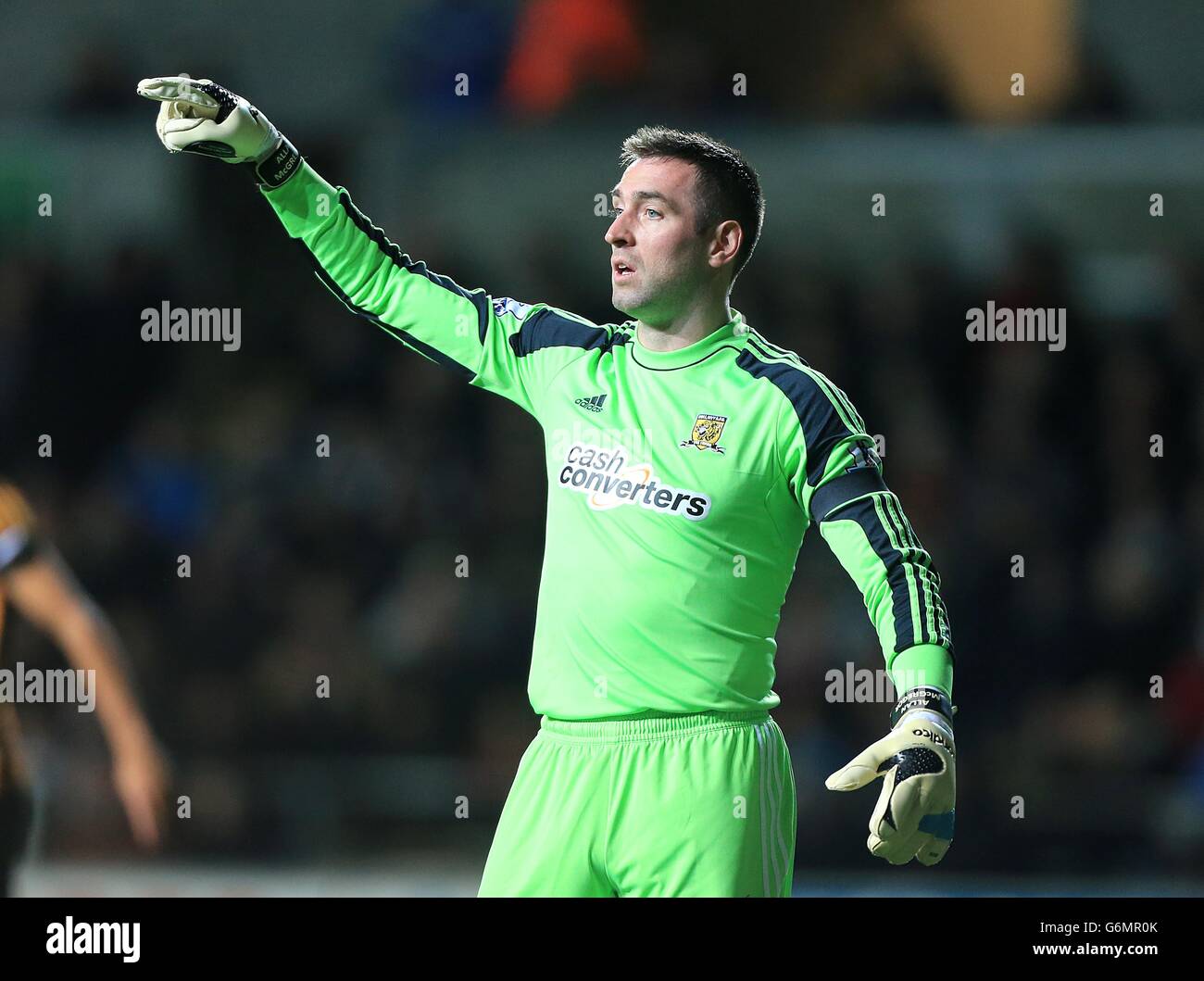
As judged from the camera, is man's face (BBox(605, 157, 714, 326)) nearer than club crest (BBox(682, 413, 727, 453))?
No

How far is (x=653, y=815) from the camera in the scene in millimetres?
4066

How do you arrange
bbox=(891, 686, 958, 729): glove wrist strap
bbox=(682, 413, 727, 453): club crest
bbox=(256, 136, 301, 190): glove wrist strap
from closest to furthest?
bbox=(891, 686, 958, 729): glove wrist strap, bbox=(682, 413, 727, 453): club crest, bbox=(256, 136, 301, 190): glove wrist strap

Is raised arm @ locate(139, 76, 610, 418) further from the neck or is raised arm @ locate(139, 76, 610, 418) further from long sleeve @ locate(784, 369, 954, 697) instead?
long sleeve @ locate(784, 369, 954, 697)

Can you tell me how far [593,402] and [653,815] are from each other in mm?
1080

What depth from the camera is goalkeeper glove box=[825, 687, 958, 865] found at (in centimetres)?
362

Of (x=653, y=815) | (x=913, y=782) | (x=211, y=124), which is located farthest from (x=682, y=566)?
(x=211, y=124)

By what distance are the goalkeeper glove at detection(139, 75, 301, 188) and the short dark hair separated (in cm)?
101

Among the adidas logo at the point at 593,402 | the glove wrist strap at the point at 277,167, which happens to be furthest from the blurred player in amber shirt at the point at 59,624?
the adidas logo at the point at 593,402

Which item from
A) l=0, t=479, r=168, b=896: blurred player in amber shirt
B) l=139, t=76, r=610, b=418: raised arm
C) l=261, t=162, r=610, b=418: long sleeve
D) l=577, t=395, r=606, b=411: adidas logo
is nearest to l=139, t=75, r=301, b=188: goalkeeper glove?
l=139, t=76, r=610, b=418: raised arm

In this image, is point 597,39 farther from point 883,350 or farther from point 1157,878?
point 1157,878

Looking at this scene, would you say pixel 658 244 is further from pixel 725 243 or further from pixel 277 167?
pixel 277 167

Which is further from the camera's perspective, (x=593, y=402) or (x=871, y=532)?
(x=593, y=402)

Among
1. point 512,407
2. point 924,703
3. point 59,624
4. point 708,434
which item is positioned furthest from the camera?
point 512,407

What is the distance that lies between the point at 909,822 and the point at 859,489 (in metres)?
0.82
